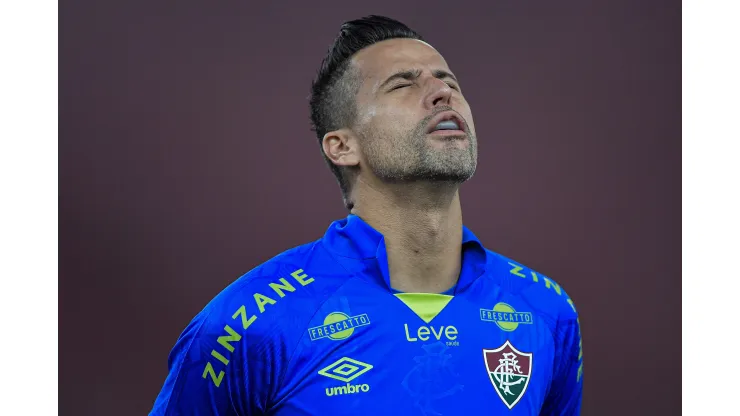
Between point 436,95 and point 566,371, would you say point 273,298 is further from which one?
point 566,371

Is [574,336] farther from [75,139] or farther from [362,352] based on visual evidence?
[75,139]

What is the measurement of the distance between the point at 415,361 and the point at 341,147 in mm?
548

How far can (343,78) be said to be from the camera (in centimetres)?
184

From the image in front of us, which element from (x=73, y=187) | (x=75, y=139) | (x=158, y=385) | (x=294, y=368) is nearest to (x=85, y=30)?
(x=75, y=139)

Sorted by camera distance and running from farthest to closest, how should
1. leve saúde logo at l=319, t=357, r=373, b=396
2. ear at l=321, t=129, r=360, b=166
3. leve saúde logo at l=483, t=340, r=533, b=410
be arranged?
ear at l=321, t=129, r=360, b=166
leve saúde logo at l=483, t=340, r=533, b=410
leve saúde logo at l=319, t=357, r=373, b=396

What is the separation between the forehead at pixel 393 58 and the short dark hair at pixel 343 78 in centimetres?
3

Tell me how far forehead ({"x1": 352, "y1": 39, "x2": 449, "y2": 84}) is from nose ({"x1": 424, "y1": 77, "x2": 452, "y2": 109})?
0.07 meters

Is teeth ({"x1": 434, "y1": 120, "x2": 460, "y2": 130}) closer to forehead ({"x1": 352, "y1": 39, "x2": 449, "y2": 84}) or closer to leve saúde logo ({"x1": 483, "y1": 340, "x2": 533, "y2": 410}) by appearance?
forehead ({"x1": 352, "y1": 39, "x2": 449, "y2": 84})

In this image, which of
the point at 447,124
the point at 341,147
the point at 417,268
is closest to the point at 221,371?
the point at 417,268

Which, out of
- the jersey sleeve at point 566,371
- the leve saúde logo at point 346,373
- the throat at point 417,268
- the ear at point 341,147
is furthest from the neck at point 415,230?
the jersey sleeve at point 566,371

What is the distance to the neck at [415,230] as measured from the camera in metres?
1.65

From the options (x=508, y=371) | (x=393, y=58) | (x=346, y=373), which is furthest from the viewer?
(x=393, y=58)

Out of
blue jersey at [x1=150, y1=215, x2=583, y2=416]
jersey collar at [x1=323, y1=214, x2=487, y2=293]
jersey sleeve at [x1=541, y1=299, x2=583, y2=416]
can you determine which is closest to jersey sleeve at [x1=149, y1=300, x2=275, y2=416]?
blue jersey at [x1=150, y1=215, x2=583, y2=416]

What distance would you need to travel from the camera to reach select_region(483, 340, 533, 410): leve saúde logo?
62.8 inches
